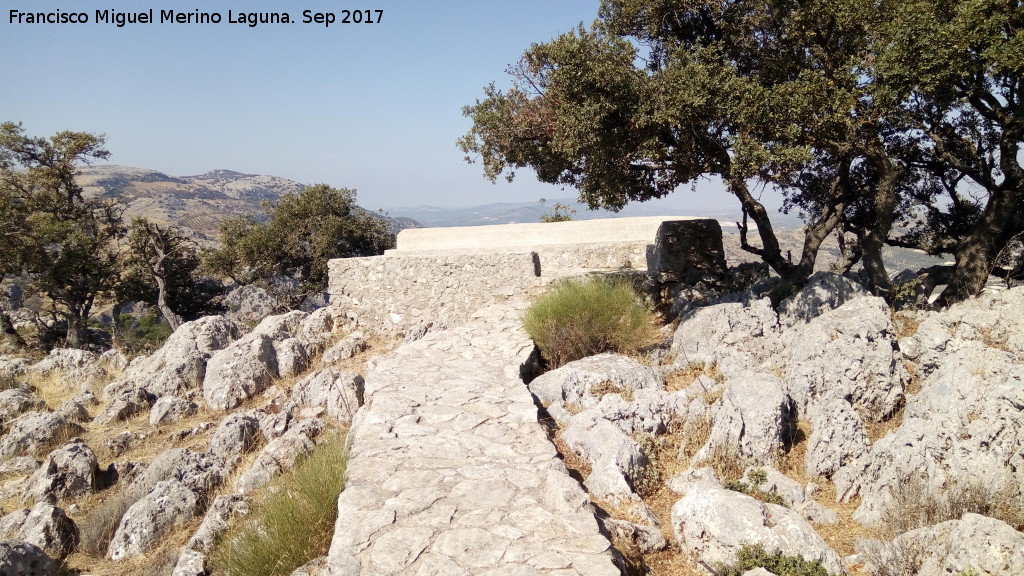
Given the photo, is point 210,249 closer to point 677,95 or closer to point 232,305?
point 232,305

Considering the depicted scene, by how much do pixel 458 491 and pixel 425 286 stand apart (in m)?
8.71

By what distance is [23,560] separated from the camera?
531 centimetres

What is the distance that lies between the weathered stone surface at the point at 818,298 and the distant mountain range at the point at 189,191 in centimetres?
6104

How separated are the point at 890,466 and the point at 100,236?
2547 centimetres

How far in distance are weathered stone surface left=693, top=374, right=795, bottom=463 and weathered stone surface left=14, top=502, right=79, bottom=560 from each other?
6.57 metres

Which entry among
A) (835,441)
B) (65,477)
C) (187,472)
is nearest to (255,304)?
(65,477)

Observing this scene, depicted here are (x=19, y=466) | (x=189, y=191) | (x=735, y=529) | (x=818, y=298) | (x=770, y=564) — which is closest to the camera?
(x=770, y=564)

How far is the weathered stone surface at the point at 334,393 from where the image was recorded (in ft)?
27.5

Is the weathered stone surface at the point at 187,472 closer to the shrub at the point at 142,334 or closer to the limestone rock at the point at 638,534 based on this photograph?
the limestone rock at the point at 638,534

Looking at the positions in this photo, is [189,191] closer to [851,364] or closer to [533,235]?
[533,235]

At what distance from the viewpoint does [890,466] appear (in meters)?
4.63

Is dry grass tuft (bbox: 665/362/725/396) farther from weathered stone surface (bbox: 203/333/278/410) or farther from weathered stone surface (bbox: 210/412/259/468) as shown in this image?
weathered stone surface (bbox: 203/333/278/410)

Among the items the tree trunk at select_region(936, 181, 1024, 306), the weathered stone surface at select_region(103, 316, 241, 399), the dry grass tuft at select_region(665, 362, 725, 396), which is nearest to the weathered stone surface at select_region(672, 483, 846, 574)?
the dry grass tuft at select_region(665, 362, 725, 396)

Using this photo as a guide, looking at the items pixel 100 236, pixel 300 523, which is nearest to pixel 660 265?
pixel 300 523
